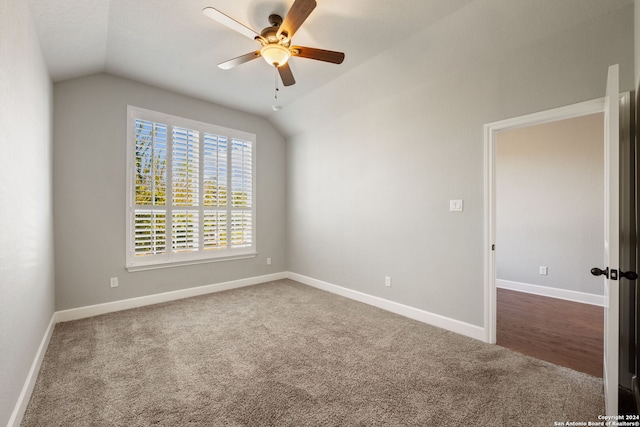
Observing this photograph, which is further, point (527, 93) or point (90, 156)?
point (90, 156)

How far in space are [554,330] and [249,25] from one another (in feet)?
14.6

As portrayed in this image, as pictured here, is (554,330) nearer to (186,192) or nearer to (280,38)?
(280,38)

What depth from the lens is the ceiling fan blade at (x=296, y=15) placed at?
6.05 ft

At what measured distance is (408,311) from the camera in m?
3.44

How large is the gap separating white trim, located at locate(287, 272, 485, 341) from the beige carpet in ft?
0.33

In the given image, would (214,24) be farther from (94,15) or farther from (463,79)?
(463,79)

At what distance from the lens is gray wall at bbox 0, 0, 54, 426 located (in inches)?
61.5

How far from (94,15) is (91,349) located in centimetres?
296

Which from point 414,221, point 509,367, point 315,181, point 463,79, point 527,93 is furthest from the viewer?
point 315,181

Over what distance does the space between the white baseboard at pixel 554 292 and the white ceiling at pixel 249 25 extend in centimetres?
365

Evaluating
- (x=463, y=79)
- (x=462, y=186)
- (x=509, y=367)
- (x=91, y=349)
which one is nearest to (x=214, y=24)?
(x=463, y=79)

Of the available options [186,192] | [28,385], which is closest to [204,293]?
[186,192]

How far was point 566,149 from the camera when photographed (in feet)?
13.6

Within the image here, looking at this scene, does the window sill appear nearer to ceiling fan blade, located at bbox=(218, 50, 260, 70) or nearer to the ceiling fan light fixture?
ceiling fan blade, located at bbox=(218, 50, 260, 70)
